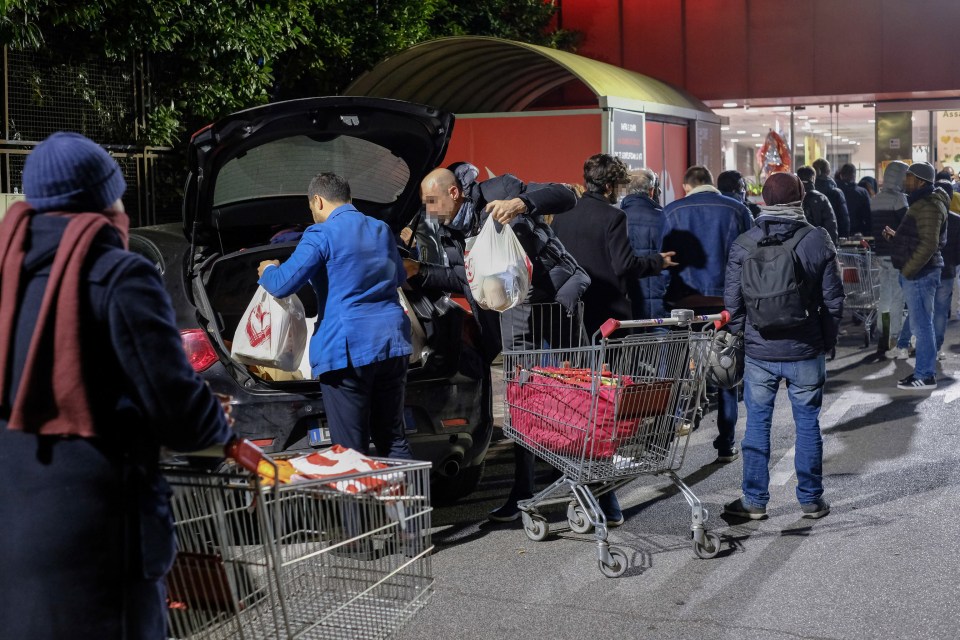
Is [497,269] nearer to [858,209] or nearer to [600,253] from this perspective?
[600,253]

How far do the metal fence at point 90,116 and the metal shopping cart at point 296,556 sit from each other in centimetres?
865

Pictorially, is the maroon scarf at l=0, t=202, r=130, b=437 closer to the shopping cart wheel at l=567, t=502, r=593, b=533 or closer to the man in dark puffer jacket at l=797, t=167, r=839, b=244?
the shopping cart wheel at l=567, t=502, r=593, b=533

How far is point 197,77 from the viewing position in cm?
1337

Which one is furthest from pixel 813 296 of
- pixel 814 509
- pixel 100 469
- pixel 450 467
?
pixel 100 469

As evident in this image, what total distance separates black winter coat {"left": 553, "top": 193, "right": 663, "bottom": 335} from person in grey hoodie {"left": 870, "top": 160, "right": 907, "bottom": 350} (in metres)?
6.37

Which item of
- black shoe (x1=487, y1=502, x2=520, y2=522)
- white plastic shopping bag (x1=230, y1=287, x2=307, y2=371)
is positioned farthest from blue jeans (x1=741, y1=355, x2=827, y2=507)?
white plastic shopping bag (x1=230, y1=287, x2=307, y2=371)

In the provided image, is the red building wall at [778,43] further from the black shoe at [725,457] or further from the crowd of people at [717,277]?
the black shoe at [725,457]

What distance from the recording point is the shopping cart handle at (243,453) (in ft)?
9.81

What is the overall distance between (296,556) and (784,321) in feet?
12.4

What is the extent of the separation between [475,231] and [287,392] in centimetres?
139

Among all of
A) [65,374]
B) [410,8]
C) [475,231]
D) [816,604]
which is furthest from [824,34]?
[65,374]

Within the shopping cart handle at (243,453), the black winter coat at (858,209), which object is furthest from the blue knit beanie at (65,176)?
the black winter coat at (858,209)

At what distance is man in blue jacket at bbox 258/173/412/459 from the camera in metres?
5.52

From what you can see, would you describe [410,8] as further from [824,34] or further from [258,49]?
[824,34]
